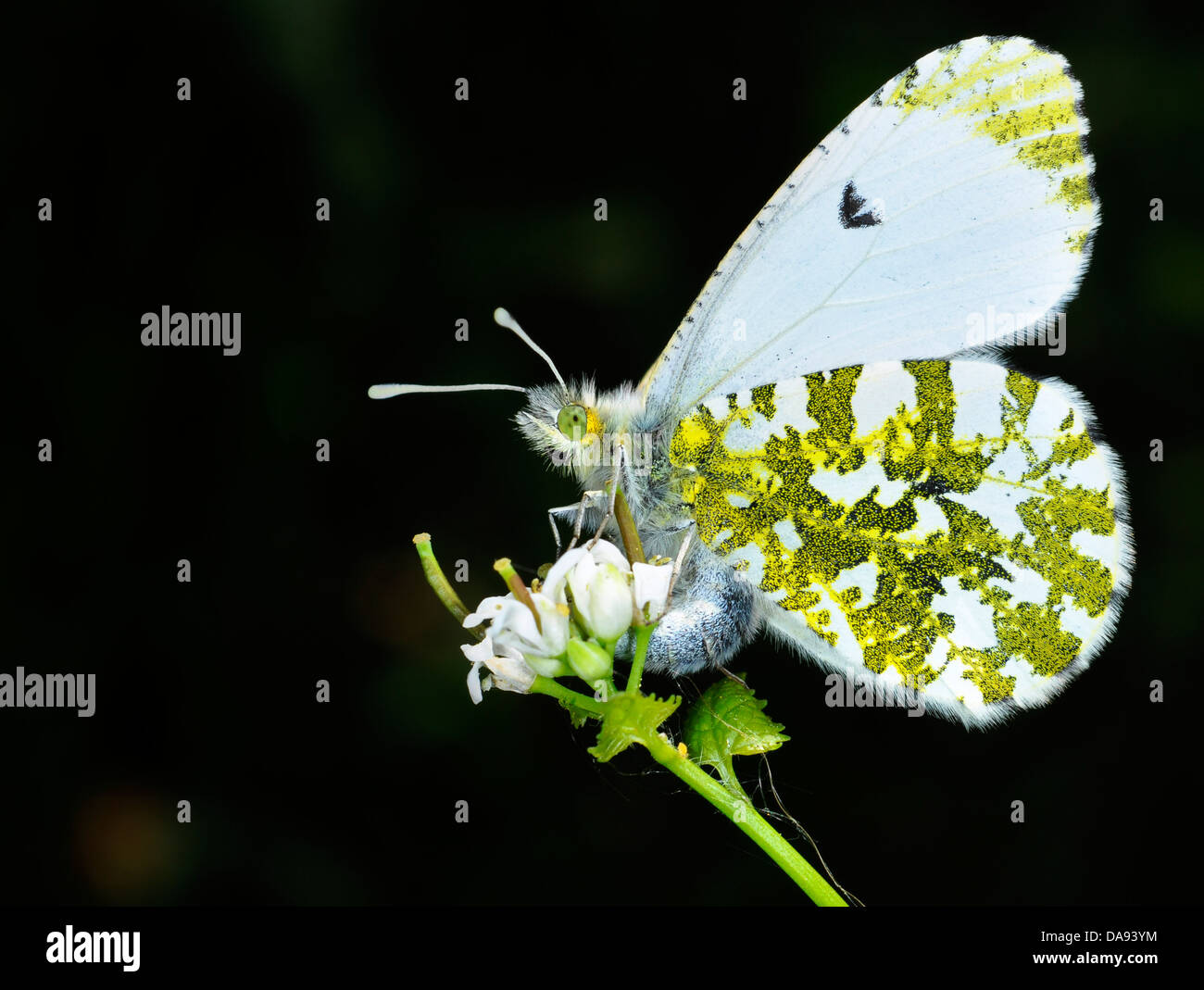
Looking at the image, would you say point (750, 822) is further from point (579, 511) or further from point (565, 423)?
point (565, 423)

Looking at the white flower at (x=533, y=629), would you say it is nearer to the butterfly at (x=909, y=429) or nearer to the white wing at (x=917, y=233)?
the butterfly at (x=909, y=429)

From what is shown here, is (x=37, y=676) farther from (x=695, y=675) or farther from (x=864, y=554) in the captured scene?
(x=864, y=554)

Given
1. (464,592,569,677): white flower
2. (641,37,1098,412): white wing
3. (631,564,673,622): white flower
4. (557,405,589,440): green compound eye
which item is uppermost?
(641,37,1098,412): white wing

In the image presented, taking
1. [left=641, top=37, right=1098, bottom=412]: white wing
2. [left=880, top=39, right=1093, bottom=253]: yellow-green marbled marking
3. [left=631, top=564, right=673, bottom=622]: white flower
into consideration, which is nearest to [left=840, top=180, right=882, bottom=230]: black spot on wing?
[left=641, top=37, right=1098, bottom=412]: white wing

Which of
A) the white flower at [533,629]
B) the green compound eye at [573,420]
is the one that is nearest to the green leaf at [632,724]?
the white flower at [533,629]

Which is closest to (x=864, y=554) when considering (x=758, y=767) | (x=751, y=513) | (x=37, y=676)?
(x=751, y=513)

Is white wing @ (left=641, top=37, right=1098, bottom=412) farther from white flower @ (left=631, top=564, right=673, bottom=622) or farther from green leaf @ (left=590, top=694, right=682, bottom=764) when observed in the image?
green leaf @ (left=590, top=694, right=682, bottom=764)

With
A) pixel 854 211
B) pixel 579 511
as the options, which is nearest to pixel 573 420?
pixel 579 511
